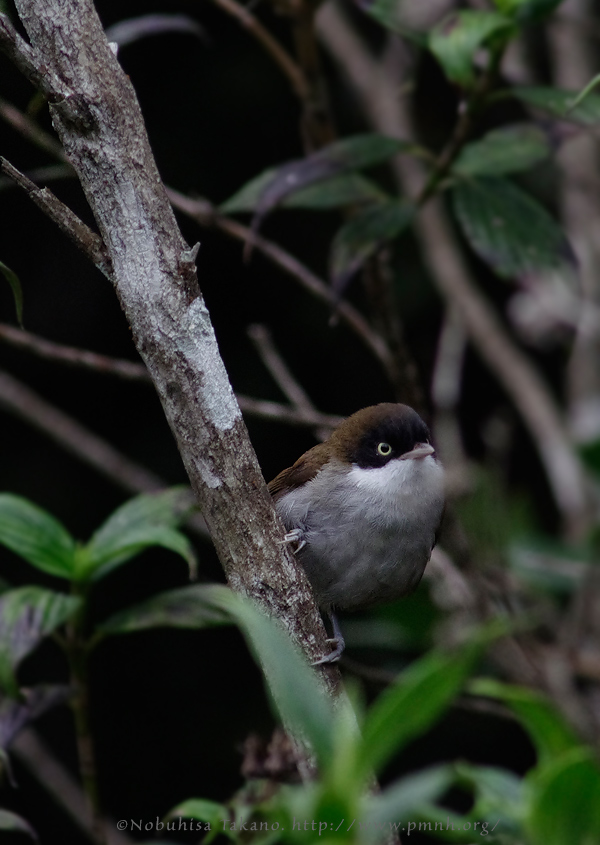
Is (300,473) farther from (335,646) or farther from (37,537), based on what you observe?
(37,537)

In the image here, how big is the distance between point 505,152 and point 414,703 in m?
2.97

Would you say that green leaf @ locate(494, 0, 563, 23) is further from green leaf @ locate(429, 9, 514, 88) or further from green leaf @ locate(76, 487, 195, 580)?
green leaf @ locate(76, 487, 195, 580)

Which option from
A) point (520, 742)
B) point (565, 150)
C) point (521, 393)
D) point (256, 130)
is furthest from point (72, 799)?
point (565, 150)

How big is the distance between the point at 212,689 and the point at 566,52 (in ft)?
14.9

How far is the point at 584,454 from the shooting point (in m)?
4.62

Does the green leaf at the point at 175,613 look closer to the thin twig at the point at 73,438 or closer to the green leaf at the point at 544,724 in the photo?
the green leaf at the point at 544,724

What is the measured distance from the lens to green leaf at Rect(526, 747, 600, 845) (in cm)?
135

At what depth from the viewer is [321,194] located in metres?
3.84

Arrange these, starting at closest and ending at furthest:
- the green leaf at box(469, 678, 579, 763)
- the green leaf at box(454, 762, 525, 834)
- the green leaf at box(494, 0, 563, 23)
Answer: the green leaf at box(469, 678, 579, 763) → the green leaf at box(454, 762, 525, 834) → the green leaf at box(494, 0, 563, 23)

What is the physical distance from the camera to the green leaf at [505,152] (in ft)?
12.1

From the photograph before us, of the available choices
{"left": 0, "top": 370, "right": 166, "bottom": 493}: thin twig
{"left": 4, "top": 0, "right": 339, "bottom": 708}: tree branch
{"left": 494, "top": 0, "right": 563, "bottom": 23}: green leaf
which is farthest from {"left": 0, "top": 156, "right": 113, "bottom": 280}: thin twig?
{"left": 0, "top": 370, "right": 166, "bottom": 493}: thin twig

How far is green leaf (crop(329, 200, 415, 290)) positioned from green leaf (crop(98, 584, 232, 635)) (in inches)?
49.9

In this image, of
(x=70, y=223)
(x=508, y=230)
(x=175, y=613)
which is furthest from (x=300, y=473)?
(x=70, y=223)

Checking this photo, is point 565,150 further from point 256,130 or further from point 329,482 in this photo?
point 329,482
